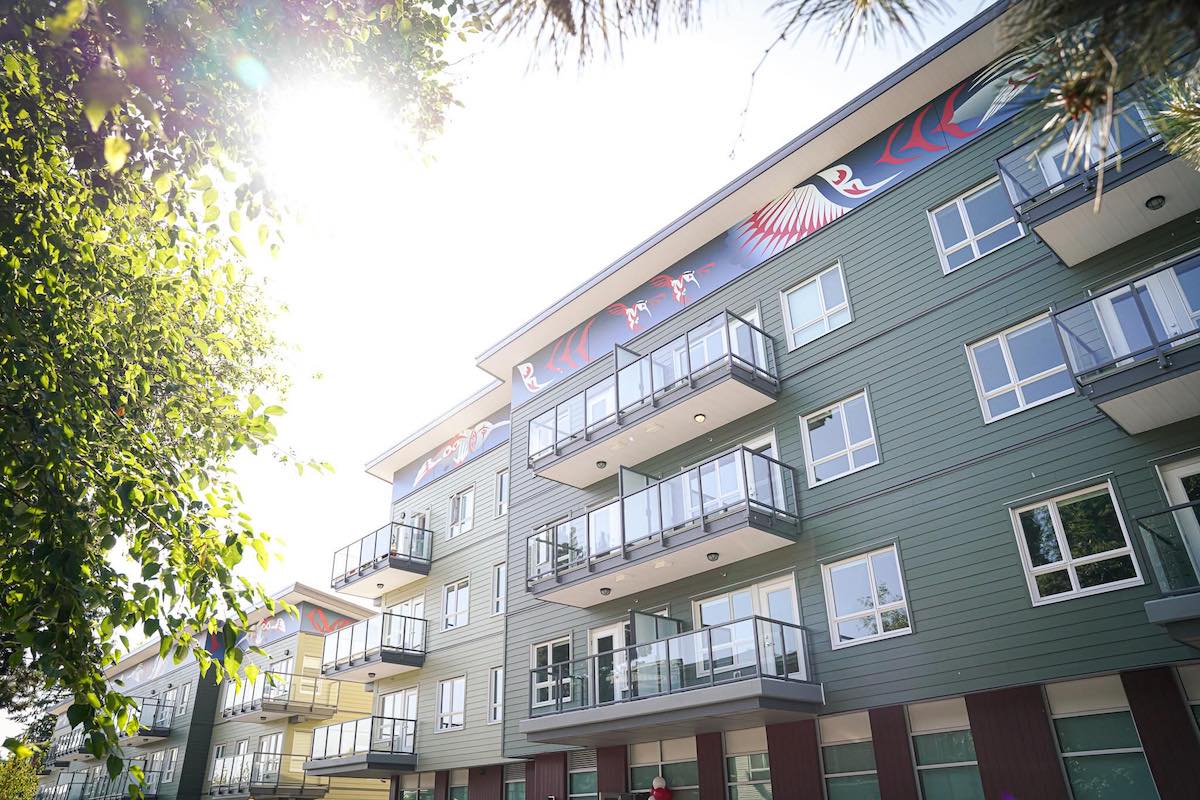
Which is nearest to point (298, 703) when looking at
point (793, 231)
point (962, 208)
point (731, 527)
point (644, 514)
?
point (644, 514)

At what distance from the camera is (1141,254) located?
37.5 ft

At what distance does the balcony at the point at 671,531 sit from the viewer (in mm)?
14322

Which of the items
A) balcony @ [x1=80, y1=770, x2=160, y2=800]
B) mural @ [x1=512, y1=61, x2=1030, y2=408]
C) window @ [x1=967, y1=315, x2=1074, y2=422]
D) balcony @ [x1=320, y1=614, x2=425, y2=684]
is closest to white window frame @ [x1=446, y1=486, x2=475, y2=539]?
balcony @ [x1=320, y1=614, x2=425, y2=684]

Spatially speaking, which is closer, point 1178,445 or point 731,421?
point 1178,445

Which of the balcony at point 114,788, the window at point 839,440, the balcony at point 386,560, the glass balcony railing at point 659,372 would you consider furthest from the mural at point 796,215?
the balcony at point 114,788

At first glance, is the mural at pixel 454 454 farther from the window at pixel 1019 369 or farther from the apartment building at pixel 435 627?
the window at pixel 1019 369

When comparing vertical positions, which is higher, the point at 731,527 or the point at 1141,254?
the point at 1141,254

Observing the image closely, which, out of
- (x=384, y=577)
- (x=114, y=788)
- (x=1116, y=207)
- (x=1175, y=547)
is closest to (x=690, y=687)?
(x=1175, y=547)

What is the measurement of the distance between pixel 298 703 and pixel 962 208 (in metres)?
28.3

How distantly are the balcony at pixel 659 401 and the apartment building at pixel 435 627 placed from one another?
4.76 meters

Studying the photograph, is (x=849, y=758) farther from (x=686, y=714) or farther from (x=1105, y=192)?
(x=1105, y=192)

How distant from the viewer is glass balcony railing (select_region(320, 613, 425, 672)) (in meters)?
23.6

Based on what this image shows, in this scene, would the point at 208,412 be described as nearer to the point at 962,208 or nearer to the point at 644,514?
the point at 644,514

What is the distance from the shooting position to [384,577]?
2517 centimetres
